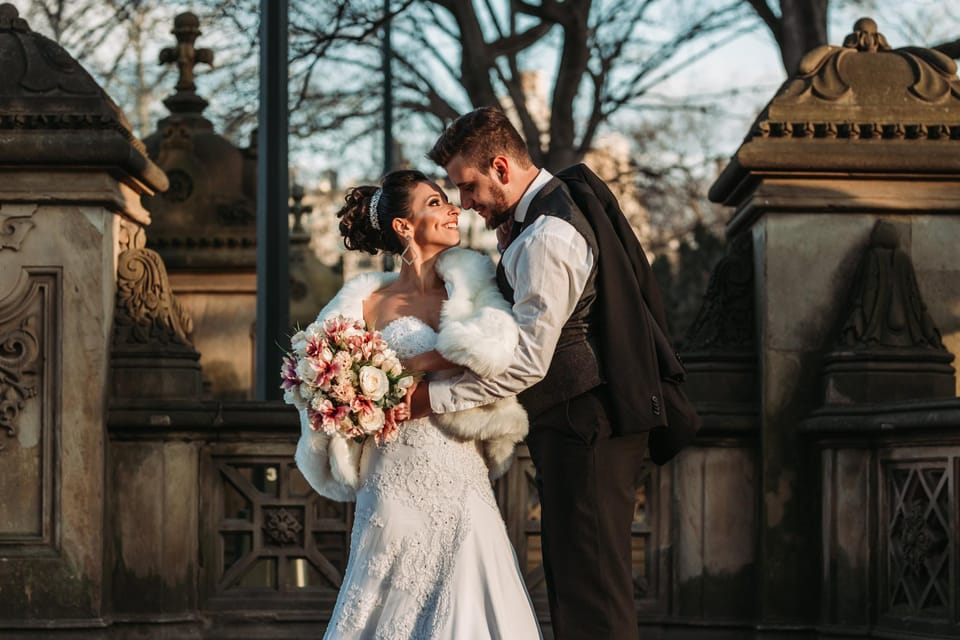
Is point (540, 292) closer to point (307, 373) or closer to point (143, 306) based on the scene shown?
point (307, 373)

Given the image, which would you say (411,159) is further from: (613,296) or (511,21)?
(613,296)

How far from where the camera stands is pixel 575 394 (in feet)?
18.1

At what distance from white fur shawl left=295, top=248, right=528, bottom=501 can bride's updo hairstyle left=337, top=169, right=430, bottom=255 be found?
127mm

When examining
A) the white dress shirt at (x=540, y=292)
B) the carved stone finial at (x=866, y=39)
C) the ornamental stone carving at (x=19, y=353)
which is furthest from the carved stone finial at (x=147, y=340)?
the carved stone finial at (x=866, y=39)

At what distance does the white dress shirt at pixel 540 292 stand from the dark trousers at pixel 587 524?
0.20m

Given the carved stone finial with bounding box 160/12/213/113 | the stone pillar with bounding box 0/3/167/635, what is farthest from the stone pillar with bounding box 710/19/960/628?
the carved stone finial with bounding box 160/12/213/113

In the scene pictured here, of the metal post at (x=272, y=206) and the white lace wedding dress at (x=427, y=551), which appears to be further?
the metal post at (x=272, y=206)

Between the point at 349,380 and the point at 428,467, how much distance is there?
446mm

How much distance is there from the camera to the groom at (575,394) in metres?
5.45

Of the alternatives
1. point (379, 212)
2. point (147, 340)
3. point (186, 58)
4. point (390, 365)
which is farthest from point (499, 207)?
point (186, 58)

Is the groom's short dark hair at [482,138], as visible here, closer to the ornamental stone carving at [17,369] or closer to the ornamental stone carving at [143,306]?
the ornamental stone carving at [143,306]

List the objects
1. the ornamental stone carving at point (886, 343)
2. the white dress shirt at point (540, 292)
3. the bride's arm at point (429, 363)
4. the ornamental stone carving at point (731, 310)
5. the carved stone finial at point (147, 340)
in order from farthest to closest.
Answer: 1. the ornamental stone carving at point (731, 310)
2. the carved stone finial at point (147, 340)
3. the ornamental stone carving at point (886, 343)
4. the bride's arm at point (429, 363)
5. the white dress shirt at point (540, 292)

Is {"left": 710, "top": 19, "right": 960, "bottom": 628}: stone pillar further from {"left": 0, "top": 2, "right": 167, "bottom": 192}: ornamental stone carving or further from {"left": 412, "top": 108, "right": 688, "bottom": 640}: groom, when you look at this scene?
{"left": 0, "top": 2, "right": 167, "bottom": 192}: ornamental stone carving

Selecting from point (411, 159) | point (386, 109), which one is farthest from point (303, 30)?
point (411, 159)
